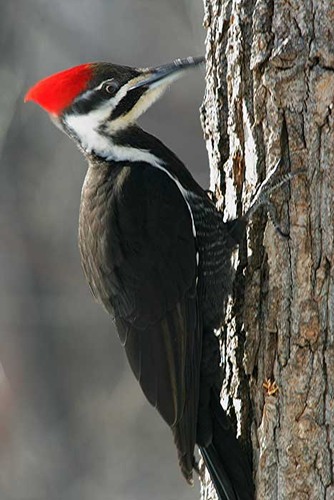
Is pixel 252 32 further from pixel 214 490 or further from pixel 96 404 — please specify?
pixel 96 404

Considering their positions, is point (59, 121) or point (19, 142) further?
point (19, 142)

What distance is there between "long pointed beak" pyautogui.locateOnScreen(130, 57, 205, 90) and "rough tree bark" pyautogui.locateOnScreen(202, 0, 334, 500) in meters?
0.34

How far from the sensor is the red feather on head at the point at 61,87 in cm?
398

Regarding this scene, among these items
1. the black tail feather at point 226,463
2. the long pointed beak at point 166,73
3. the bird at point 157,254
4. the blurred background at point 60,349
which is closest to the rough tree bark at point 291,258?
the black tail feather at point 226,463

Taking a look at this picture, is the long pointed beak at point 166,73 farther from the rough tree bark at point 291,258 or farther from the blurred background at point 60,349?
the blurred background at point 60,349

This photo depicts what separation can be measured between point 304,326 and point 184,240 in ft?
2.18

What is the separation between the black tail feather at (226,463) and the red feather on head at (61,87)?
1.33 meters

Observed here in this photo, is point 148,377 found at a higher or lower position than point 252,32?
lower

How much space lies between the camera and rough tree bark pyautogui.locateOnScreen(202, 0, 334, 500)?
3400 mm

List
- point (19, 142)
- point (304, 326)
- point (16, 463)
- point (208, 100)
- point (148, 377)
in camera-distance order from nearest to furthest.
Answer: point (304, 326) → point (148, 377) → point (208, 100) → point (16, 463) → point (19, 142)

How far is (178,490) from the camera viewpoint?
7.89 metres

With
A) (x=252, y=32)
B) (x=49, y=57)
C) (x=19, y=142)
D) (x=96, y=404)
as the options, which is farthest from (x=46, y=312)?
(x=252, y=32)

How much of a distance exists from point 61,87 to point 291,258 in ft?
3.87

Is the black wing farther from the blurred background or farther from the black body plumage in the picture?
the blurred background
